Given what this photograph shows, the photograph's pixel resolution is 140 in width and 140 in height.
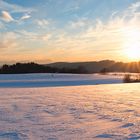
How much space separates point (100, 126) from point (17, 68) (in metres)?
45.9

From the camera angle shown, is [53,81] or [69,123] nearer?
[69,123]

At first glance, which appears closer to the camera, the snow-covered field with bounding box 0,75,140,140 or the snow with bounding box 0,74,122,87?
the snow-covered field with bounding box 0,75,140,140

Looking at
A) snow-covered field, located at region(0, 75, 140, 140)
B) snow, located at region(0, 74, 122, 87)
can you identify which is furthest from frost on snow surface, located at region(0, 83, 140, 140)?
snow, located at region(0, 74, 122, 87)

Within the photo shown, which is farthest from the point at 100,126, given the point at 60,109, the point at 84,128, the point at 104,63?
the point at 104,63

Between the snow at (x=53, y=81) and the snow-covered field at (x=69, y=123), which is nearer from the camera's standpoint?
the snow-covered field at (x=69, y=123)

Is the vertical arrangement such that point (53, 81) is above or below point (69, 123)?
above

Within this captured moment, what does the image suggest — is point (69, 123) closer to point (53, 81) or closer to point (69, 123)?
point (69, 123)

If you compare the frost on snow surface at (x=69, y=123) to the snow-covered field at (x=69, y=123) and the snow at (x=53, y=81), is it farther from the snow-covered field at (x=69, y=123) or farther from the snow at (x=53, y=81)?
the snow at (x=53, y=81)

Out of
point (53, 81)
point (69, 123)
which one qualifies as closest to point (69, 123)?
point (69, 123)

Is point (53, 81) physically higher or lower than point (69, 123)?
higher

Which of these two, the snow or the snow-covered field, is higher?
the snow

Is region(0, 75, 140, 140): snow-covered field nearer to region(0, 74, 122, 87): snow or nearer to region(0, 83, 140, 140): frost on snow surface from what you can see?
region(0, 83, 140, 140): frost on snow surface

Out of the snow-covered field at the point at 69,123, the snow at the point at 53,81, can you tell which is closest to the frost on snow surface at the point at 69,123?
the snow-covered field at the point at 69,123

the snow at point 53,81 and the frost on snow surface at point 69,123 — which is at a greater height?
the snow at point 53,81
